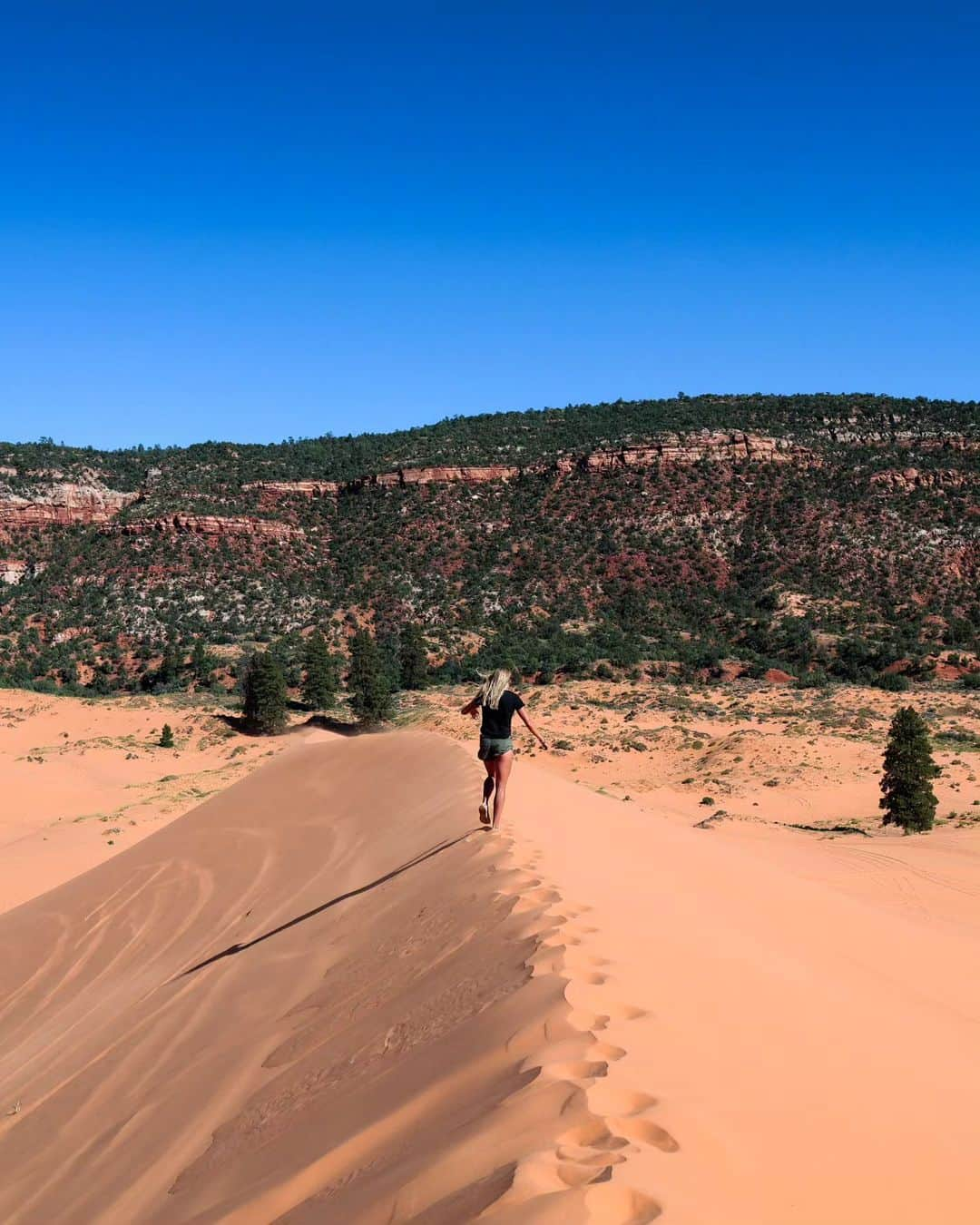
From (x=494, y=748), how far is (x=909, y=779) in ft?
42.2

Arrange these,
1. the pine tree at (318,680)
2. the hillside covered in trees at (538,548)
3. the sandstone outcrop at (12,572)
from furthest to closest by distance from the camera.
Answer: the sandstone outcrop at (12,572)
the hillside covered in trees at (538,548)
the pine tree at (318,680)

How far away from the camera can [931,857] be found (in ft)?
37.0

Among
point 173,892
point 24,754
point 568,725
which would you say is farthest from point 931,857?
point 24,754

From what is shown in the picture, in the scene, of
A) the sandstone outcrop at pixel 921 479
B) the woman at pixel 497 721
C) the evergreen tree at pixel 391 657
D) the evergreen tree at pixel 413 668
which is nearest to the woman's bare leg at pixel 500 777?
the woman at pixel 497 721

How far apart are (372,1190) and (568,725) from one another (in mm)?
27550

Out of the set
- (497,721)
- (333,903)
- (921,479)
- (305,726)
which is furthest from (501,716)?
(921,479)

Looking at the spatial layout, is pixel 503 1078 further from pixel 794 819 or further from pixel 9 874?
pixel 794 819

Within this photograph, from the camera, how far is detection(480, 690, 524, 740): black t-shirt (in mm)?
6957

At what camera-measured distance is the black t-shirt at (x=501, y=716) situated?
696 centimetres

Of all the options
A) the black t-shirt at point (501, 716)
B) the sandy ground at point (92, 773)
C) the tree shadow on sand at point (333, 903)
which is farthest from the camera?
the sandy ground at point (92, 773)

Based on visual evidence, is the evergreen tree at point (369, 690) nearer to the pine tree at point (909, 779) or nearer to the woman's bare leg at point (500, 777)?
the pine tree at point (909, 779)

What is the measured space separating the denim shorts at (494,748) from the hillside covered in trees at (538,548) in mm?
33137

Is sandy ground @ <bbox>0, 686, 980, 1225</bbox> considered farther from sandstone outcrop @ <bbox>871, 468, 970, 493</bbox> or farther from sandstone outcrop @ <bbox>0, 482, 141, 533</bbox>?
sandstone outcrop @ <bbox>0, 482, 141, 533</bbox>

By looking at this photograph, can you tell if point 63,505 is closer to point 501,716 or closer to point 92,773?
point 92,773
